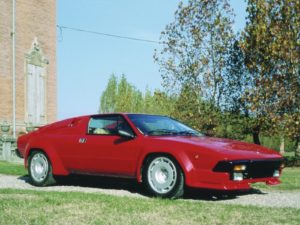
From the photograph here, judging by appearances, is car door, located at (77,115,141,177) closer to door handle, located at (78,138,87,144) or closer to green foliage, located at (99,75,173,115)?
door handle, located at (78,138,87,144)

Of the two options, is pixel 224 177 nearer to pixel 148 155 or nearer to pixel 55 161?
pixel 148 155

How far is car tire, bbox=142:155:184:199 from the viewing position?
7.73m

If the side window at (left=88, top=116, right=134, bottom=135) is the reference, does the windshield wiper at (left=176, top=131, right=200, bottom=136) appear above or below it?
below

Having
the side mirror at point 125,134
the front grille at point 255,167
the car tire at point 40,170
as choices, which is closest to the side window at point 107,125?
the side mirror at point 125,134

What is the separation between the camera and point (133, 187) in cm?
934

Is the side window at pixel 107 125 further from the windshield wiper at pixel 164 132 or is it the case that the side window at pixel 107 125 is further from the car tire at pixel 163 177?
the car tire at pixel 163 177

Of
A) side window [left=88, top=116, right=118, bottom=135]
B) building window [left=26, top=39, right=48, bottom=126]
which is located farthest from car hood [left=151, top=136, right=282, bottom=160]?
building window [left=26, top=39, right=48, bottom=126]

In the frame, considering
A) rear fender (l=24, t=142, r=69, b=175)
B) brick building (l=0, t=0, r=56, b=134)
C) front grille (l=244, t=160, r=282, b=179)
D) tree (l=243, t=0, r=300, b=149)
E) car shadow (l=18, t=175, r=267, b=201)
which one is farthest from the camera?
brick building (l=0, t=0, r=56, b=134)

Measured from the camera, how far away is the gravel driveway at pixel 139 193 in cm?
752

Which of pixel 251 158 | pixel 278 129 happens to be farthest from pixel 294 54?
pixel 251 158

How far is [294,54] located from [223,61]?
4.86 metres

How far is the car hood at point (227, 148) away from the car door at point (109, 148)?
637mm

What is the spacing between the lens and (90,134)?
9.22 meters

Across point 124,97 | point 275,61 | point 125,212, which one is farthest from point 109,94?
point 125,212
